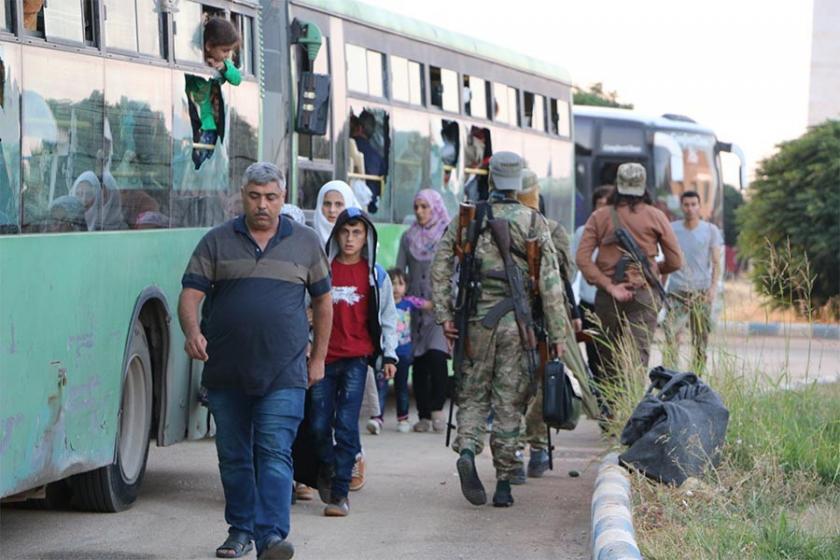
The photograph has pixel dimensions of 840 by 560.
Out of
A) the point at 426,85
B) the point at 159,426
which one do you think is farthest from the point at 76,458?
the point at 426,85

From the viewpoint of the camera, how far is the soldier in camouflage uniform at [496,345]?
10461 mm

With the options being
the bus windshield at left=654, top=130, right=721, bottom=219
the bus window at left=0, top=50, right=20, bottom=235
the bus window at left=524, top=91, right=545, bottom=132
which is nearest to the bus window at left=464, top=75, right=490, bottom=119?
the bus window at left=524, top=91, right=545, bottom=132

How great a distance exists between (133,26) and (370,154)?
273 inches

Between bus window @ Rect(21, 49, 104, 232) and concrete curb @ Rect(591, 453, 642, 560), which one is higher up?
bus window @ Rect(21, 49, 104, 232)

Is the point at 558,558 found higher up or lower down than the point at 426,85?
lower down

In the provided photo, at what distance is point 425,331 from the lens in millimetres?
14719

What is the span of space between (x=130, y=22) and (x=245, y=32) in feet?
8.08

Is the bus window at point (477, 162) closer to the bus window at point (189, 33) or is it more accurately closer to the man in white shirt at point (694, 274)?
the man in white shirt at point (694, 274)

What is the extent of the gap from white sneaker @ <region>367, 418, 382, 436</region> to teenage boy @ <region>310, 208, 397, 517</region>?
410cm

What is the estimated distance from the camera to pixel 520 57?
2161 cm

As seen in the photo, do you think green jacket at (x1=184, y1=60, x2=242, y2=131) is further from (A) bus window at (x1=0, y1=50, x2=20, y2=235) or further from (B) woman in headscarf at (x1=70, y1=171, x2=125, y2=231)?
(A) bus window at (x1=0, y1=50, x2=20, y2=235)

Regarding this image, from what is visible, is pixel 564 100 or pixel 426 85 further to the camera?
pixel 564 100

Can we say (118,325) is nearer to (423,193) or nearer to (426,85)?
(423,193)

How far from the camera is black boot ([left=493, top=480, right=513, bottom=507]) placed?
34.7 ft
